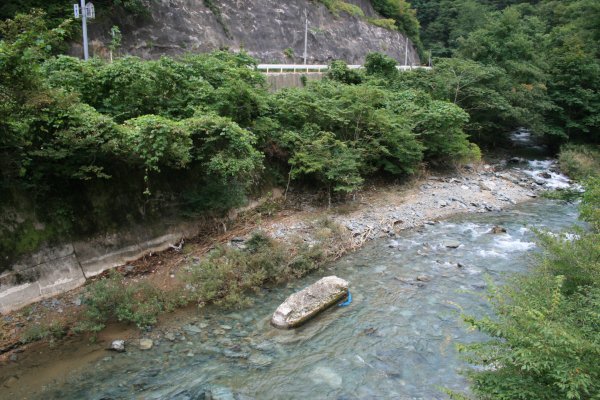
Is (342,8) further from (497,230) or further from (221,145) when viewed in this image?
(221,145)

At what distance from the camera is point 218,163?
33.9 ft

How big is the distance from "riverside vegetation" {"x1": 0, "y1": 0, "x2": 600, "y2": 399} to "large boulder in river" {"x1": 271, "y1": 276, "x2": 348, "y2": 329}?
1138mm

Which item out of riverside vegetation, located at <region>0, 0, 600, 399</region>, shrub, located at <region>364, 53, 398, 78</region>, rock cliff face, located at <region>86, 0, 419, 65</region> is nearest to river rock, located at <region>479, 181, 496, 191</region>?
riverside vegetation, located at <region>0, 0, 600, 399</region>

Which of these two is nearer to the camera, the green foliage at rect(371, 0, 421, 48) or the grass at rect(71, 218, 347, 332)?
the grass at rect(71, 218, 347, 332)

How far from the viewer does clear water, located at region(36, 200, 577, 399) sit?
6602 mm

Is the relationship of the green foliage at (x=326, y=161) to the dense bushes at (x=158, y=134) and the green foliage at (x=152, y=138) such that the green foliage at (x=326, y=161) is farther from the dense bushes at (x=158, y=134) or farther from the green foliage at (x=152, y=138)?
the green foliage at (x=152, y=138)

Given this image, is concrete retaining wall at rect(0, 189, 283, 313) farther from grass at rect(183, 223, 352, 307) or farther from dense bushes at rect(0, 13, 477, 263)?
grass at rect(183, 223, 352, 307)

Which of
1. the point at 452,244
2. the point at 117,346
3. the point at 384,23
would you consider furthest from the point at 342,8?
the point at 117,346

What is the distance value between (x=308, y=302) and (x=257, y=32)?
27.2 meters

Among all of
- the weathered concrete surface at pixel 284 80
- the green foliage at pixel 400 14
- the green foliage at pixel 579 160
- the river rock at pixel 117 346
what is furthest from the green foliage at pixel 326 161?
the green foliage at pixel 400 14

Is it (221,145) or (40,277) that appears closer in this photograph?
(40,277)

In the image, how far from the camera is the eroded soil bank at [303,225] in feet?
23.9

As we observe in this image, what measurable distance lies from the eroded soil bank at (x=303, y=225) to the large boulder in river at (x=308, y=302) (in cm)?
209

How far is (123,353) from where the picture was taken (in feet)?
24.5
